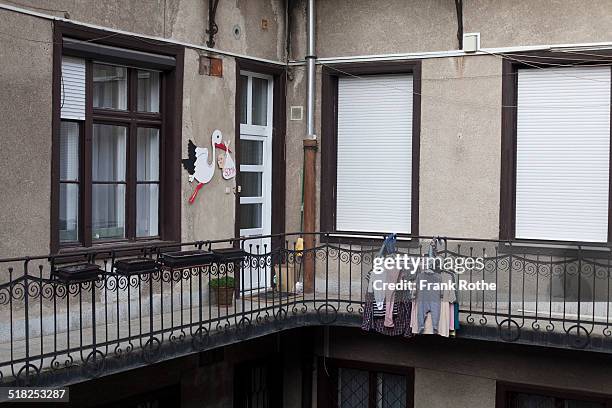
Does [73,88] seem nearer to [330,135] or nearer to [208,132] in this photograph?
[208,132]

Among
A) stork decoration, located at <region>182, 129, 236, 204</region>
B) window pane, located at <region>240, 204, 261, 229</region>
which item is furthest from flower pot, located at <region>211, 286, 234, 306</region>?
window pane, located at <region>240, 204, 261, 229</region>

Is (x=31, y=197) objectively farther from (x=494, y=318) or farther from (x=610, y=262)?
(x=610, y=262)

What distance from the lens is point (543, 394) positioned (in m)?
10.5

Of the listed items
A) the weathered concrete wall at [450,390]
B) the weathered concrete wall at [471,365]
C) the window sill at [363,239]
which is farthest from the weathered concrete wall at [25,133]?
the weathered concrete wall at [450,390]

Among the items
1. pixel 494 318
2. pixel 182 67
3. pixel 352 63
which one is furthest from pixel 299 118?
pixel 494 318

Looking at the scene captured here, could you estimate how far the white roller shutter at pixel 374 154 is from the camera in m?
11.4

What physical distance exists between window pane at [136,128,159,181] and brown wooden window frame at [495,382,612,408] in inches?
193

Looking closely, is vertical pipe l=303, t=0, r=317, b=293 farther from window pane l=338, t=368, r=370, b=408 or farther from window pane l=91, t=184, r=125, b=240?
window pane l=91, t=184, r=125, b=240

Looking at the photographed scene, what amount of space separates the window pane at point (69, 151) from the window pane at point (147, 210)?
972 millimetres

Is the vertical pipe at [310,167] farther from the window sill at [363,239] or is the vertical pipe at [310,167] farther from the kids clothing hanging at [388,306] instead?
the kids clothing hanging at [388,306]

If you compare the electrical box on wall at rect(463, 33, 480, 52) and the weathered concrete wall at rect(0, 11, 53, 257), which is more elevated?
the electrical box on wall at rect(463, 33, 480, 52)

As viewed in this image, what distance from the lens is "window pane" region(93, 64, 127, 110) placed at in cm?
948

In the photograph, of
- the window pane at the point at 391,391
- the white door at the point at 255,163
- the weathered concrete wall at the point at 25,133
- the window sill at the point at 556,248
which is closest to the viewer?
the weathered concrete wall at the point at 25,133

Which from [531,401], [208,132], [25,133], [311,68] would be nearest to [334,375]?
[531,401]
